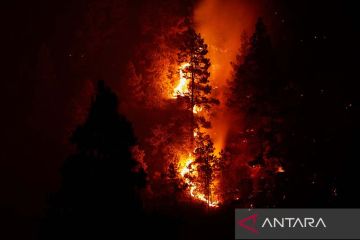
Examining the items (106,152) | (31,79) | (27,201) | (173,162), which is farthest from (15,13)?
(106,152)

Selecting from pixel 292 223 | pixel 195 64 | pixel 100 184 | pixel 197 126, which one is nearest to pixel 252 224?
pixel 292 223

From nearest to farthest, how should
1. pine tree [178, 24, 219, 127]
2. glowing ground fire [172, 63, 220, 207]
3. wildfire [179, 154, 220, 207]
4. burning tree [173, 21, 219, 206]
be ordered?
burning tree [173, 21, 219, 206] < glowing ground fire [172, 63, 220, 207] < wildfire [179, 154, 220, 207] < pine tree [178, 24, 219, 127]

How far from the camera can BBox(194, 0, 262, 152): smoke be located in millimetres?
62850

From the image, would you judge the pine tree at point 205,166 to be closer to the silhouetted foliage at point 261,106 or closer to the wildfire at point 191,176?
the wildfire at point 191,176

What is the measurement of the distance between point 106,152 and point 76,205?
2785mm

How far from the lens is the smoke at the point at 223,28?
62.8m

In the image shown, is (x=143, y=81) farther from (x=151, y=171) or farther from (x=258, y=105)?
(x=258, y=105)

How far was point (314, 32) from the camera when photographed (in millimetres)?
54906

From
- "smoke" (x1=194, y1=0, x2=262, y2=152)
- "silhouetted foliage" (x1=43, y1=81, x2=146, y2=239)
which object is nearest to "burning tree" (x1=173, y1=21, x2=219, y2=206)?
"smoke" (x1=194, y1=0, x2=262, y2=152)

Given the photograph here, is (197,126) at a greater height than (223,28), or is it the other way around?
(223,28)

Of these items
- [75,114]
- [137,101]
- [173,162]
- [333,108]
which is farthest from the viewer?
[137,101]

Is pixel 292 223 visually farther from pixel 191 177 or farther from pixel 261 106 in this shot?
pixel 191 177

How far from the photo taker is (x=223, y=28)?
69938mm

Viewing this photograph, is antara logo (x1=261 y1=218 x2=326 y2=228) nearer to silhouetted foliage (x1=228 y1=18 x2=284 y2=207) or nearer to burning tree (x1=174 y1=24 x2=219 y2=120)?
silhouetted foliage (x1=228 y1=18 x2=284 y2=207)
